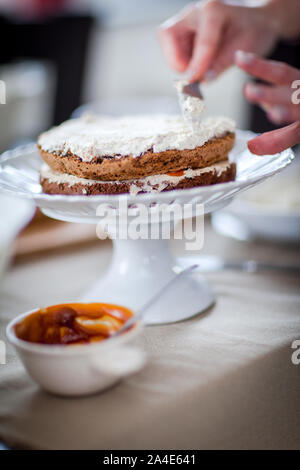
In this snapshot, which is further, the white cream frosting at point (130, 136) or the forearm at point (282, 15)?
the forearm at point (282, 15)

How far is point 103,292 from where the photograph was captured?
2.39ft

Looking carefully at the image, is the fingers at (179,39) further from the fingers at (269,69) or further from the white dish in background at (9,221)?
the white dish in background at (9,221)

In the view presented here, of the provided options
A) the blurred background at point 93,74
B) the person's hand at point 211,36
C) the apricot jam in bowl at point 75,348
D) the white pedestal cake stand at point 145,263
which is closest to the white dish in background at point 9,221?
the white pedestal cake stand at point 145,263

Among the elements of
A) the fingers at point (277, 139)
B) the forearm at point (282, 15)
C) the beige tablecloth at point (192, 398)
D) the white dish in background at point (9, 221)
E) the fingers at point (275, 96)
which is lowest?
the beige tablecloth at point (192, 398)

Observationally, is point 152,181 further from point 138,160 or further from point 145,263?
point 145,263

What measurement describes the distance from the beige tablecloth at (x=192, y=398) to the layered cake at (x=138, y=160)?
0.20m

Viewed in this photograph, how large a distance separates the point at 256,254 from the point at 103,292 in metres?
0.37

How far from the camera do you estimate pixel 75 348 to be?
0.46m

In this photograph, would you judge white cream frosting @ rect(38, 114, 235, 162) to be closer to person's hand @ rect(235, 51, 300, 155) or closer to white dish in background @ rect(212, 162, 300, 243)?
person's hand @ rect(235, 51, 300, 155)

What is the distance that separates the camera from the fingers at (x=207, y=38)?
88 cm

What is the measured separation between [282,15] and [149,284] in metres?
0.75

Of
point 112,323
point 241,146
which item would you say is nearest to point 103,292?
point 112,323

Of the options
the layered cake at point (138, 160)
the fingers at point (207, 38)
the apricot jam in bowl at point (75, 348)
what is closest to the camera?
the apricot jam in bowl at point (75, 348)

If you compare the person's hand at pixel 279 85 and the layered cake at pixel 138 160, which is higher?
the person's hand at pixel 279 85
